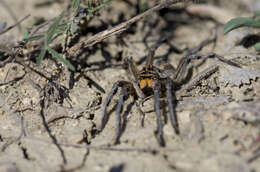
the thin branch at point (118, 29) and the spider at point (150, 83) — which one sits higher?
the thin branch at point (118, 29)

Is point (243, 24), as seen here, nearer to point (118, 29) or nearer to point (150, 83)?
point (150, 83)

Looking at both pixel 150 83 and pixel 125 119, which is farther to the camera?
pixel 150 83

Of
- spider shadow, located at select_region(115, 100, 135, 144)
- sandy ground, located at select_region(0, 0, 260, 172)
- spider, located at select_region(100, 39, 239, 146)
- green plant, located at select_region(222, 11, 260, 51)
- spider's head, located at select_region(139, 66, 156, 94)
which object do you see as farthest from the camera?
spider's head, located at select_region(139, 66, 156, 94)

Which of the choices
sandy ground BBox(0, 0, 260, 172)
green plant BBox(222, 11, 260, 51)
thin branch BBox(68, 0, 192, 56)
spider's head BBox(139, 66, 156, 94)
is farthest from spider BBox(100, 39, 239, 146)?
thin branch BBox(68, 0, 192, 56)

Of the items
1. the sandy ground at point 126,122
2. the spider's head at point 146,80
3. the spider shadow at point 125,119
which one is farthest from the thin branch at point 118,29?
the spider shadow at point 125,119

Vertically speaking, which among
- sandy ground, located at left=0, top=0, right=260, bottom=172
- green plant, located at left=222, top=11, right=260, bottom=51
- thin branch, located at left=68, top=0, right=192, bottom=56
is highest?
thin branch, located at left=68, top=0, right=192, bottom=56

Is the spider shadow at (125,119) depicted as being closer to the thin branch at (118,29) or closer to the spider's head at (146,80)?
the spider's head at (146,80)

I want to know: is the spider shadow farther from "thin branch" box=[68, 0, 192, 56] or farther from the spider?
"thin branch" box=[68, 0, 192, 56]

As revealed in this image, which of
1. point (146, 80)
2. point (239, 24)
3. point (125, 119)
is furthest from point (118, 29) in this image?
point (239, 24)
